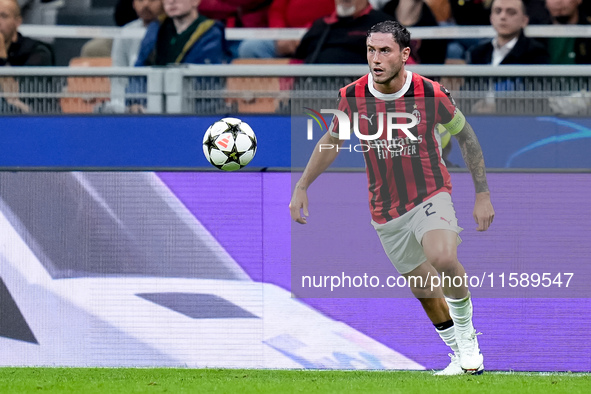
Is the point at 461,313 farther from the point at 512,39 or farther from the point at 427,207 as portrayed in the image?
the point at 512,39

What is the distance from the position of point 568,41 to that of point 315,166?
2365 mm

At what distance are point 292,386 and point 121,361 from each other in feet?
6.54

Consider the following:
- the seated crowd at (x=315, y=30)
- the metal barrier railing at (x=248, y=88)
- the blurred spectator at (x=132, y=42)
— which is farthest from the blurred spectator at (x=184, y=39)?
the metal barrier railing at (x=248, y=88)

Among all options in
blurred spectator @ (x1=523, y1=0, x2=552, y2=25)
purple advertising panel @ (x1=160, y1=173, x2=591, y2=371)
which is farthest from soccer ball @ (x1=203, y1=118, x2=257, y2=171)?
blurred spectator @ (x1=523, y1=0, x2=552, y2=25)

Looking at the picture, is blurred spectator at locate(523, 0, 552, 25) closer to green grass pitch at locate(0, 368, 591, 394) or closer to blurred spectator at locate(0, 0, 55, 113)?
green grass pitch at locate(0, 368, 591, 394)

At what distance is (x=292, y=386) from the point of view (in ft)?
18.8

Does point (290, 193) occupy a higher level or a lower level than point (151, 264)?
higher

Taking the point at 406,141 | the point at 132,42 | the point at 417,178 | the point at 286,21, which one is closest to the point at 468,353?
the point at 417,178

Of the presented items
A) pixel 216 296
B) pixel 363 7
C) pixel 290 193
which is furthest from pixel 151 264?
pixel 363 7

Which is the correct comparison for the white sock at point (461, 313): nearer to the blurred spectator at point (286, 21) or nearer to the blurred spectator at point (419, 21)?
the blurred spectator at point (419, 21)

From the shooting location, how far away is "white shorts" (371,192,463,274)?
6406mm

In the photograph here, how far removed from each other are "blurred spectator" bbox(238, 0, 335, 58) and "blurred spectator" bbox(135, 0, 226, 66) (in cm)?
30

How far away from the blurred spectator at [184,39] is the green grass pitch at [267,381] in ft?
8.52

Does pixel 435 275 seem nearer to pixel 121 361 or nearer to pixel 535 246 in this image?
pixel 535 246
